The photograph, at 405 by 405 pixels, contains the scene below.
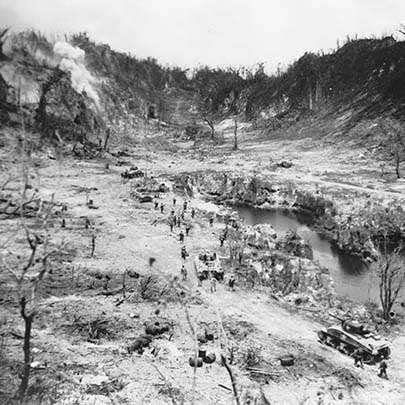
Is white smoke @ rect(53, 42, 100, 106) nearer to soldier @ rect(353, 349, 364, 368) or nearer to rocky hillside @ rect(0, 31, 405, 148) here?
rocky hillside @ rect(0, 31, 405, 148)

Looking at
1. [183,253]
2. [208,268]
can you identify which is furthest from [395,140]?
[208,268]

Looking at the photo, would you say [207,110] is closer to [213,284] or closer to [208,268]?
[208,268]

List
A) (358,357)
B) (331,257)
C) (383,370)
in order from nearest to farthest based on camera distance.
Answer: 1. (383,370)
2. (358,357)
3. (331,257)

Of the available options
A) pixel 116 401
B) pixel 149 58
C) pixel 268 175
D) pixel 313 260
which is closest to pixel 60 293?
pixel 116 401

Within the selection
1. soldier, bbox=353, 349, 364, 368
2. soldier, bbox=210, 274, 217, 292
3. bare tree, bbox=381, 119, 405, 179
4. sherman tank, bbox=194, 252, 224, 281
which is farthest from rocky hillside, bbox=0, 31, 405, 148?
soldier, bbox=353, 349, 364, 368

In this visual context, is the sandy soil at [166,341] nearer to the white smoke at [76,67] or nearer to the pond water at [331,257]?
the pond water at [331,257]
